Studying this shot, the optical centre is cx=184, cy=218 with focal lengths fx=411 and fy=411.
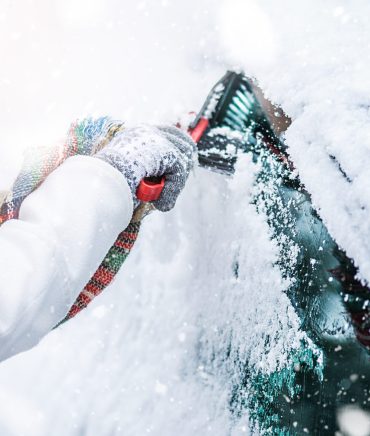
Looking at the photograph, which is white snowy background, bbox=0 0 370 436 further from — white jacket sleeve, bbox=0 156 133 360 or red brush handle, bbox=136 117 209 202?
white jacket sleeve, bbox=0 156 133 360

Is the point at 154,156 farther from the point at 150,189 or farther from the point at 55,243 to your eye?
the point at 55,243

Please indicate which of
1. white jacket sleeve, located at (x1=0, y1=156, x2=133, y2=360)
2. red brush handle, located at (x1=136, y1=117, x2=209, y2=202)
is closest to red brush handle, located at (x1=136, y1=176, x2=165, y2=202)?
red brush handle, located at (x1=136, y1=117, x2=209, y2=202)

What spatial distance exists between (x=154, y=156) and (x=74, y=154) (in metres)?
0.31

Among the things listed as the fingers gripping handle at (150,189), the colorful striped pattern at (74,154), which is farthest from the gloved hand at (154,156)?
the colorful striped pattern at (74,154)

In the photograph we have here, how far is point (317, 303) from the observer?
0.77m

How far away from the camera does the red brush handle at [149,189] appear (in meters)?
1.04

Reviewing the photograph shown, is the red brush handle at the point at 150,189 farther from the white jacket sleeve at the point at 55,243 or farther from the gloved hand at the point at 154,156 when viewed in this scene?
the white jacket sleeve at the point at 55,243

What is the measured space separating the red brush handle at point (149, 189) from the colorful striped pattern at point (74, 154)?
17cm

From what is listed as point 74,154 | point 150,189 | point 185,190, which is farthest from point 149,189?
point 185,190

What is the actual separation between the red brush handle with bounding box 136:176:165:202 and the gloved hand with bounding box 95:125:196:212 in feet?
0.05

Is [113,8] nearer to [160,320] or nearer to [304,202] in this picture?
[160,320]

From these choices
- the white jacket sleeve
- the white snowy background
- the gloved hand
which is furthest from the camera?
the gloved hand

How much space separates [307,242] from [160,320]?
2.52 feet

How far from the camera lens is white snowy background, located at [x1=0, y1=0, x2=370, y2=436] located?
2.59ft
